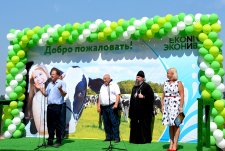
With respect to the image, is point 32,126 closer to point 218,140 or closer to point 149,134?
point 149,134

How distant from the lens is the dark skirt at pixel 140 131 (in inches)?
295

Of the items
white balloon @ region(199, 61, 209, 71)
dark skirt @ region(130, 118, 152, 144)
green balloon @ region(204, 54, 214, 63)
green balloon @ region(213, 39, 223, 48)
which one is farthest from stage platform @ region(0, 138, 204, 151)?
green balloon @ region(213, 39, 223, 48)

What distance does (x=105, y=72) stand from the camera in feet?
27.8

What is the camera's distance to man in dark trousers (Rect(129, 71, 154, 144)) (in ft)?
24.4

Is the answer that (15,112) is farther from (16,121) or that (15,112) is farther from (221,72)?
(221,72)

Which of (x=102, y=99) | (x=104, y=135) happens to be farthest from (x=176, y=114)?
(x=104, y=135)

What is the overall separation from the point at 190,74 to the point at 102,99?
74.6 inches

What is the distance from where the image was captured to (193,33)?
299 inches

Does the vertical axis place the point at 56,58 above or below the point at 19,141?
above

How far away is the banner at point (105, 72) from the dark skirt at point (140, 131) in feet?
1.36

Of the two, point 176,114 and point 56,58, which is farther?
point 56,58

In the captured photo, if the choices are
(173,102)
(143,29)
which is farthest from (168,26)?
(173,102)

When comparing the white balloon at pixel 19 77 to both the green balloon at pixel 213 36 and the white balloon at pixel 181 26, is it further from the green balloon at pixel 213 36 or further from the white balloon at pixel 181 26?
the green balloon at pixel 213 36

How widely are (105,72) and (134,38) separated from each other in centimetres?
106
